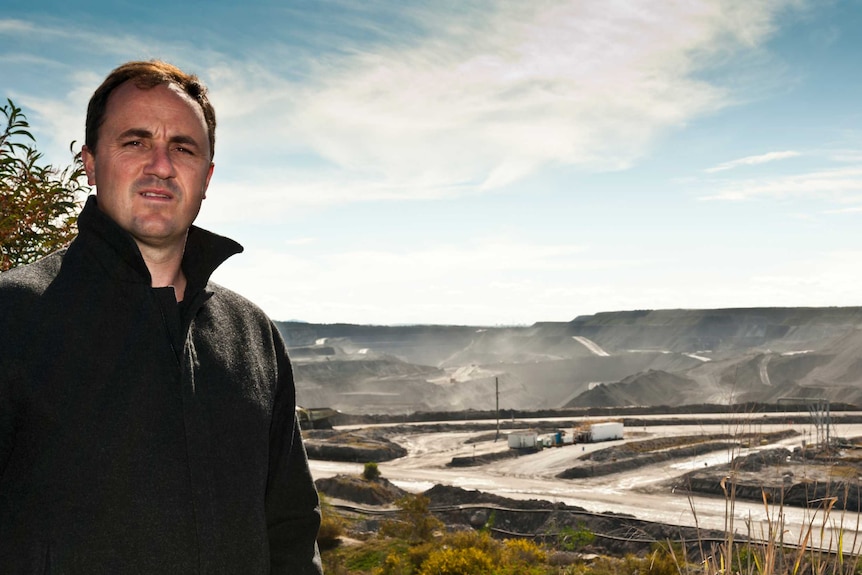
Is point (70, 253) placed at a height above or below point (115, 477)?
above

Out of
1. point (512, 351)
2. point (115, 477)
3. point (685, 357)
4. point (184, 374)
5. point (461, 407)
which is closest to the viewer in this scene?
point (115, 477)

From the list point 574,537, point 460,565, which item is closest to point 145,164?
point 460,565

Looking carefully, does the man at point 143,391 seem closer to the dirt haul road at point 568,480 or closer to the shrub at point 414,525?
the shrub at point 414,525

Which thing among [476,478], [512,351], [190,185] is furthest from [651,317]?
[190,185]

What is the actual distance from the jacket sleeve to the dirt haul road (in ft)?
83.2

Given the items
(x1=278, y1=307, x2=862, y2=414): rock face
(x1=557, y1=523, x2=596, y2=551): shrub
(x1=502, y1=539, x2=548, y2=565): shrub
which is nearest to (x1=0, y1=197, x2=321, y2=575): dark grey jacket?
(x1=502, y1=539, x2=548, y2=565): shrub

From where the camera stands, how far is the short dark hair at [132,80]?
1.87 metres

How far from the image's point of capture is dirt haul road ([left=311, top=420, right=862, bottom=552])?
2973cm

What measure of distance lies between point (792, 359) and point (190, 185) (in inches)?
3952

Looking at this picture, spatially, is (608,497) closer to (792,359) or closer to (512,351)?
(792,359)

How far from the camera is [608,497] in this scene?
33.7 m

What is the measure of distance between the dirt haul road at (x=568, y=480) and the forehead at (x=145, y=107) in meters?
26.0

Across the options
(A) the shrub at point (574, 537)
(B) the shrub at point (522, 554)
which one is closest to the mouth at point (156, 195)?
(B) the shrub at point (522, 554)

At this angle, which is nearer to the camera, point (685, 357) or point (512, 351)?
point (685, 357)
